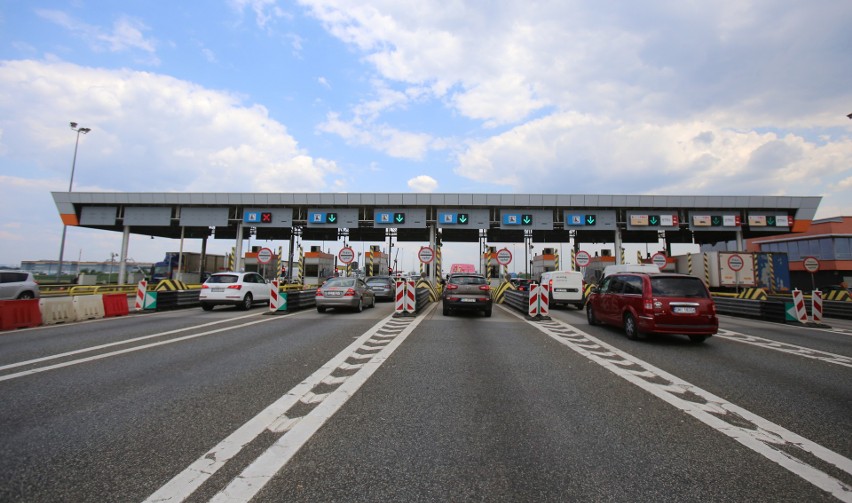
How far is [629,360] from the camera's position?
711 cm

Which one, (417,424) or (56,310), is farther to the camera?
(56,310)

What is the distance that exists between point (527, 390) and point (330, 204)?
2909 centimetres

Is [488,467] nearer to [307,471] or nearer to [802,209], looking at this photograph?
[307,471]

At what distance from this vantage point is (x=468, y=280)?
15.1 meters

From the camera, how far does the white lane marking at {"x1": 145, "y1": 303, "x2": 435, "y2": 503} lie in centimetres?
259

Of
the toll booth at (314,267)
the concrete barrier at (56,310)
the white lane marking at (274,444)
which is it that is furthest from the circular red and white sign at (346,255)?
the white lane marking at (274,444)

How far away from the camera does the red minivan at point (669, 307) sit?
344 inches

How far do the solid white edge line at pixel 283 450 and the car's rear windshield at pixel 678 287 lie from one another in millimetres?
7057

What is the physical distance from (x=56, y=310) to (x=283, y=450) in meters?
12.5

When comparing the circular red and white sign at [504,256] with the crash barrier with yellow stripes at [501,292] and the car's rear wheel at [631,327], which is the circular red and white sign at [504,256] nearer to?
the crash barrier with yellow stripes at [501,292]

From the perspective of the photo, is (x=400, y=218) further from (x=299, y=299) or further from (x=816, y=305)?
(x=816, y=305)

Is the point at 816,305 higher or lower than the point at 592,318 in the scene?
higher

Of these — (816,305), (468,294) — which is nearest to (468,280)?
(468,294)

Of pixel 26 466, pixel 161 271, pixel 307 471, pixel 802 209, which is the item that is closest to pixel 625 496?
pixel 307 471
